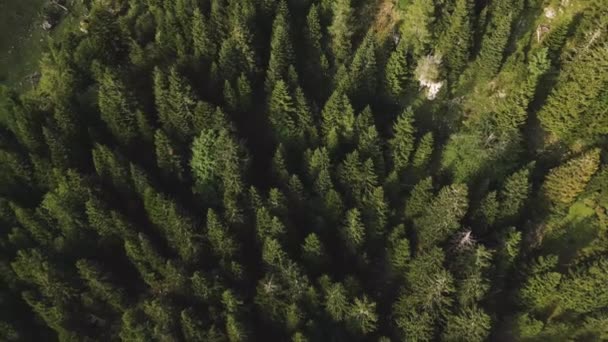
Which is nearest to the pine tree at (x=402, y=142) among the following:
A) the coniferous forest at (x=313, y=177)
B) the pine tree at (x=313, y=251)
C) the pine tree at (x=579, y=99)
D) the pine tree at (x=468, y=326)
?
the coniferous forest at (x=313, y=177)

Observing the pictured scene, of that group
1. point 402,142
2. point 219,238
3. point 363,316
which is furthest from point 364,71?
point 363,316

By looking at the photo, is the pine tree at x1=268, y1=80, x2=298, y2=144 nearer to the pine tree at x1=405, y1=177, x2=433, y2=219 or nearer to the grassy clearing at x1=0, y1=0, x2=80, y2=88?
the pine tree at x1=405, y1=177, x2=433, y2=219

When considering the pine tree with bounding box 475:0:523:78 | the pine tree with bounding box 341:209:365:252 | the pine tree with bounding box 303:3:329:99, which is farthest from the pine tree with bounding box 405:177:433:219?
the pine tree with bounding box 303:3:329:99

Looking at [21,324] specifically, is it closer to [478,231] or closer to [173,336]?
[173,336]

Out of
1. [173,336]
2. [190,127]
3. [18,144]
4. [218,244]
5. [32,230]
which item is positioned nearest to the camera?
[173,336]

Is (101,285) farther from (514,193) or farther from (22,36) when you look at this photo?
(22,36)

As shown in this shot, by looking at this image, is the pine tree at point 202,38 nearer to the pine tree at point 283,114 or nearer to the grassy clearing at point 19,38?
the pine tree at point 283,114

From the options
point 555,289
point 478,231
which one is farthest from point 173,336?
point 555,289

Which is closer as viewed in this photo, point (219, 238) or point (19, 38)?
point (219, 238)
